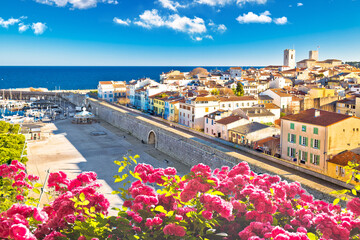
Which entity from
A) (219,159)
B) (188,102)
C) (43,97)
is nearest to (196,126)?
(188,102)

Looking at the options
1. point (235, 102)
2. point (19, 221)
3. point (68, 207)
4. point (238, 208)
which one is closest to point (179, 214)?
point (238, 208)

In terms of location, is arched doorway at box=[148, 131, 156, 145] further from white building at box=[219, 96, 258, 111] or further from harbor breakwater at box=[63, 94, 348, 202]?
white building at box=[219, 96, 258, 111]

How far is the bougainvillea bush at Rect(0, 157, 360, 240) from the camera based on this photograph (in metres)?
4.08

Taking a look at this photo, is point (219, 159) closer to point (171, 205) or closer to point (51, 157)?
point (51, 157)

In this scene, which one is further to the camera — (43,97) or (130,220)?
(43,97)

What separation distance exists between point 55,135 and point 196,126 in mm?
17839

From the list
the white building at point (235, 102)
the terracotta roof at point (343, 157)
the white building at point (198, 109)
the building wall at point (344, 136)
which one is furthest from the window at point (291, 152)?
the white building at point (235, 102)

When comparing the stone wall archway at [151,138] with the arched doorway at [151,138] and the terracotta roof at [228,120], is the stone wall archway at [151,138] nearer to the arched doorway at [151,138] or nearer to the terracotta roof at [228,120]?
the arched doorway at [151,138]

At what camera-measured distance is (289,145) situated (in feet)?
80.9

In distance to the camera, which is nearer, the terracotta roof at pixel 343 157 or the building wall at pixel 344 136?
the terracotta roof at pixel 343 157

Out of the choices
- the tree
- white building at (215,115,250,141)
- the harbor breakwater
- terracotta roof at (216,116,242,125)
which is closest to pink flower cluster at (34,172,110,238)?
the harbor breakwater

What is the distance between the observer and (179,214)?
457cm

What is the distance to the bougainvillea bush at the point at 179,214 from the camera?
4082 mm

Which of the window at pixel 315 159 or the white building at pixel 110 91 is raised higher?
the white building at pixel 110 91
